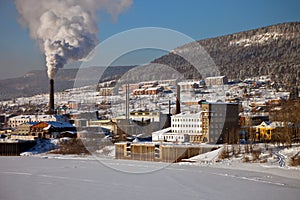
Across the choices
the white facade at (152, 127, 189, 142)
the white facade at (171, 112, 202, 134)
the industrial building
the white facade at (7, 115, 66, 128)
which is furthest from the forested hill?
the industrial building

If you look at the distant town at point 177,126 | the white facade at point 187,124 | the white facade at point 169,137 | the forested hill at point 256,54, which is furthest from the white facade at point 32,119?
the forested hill at point 256,54

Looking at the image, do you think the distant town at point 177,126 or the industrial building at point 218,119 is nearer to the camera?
the distant town at point 177,126

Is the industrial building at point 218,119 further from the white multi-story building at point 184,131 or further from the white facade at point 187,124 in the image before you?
the white facade at point 187,124

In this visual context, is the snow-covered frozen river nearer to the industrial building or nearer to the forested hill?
the industrial building

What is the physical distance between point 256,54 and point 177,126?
48.7m

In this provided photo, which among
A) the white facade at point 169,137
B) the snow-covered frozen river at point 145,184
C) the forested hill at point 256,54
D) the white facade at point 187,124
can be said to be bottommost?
the snow-covered frozen river at point 145,184

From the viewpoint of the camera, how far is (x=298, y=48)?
66.8 m

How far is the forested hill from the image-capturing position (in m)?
60.2

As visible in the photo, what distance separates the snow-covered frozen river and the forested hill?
39.9 meters

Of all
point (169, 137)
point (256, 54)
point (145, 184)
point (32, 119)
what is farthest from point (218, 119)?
point (256, 54)

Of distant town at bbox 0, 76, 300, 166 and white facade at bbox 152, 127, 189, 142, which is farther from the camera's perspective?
white facade at bbox 152, 127, 189, 142

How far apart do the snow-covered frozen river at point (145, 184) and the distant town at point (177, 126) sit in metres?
5.56

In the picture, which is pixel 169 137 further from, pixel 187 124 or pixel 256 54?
pixel 256 54

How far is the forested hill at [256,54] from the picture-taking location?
60.2 meters
